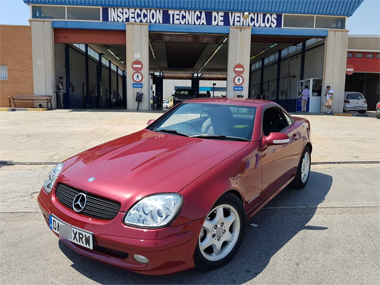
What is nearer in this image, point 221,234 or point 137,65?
point 221,234

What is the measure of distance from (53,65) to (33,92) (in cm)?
219

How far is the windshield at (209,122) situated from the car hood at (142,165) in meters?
0.22

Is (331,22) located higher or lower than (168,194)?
higher

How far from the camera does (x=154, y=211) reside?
217 cm

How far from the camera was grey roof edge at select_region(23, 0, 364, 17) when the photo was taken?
59.7ft

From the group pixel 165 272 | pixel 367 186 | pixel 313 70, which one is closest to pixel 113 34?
pixel 313 70

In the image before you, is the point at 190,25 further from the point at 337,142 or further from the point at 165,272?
the point at 165,272

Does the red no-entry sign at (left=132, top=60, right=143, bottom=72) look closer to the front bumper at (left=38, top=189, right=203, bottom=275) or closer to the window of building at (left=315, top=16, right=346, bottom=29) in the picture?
the window of building at (left=315, top=16, right=346, bottom=29)

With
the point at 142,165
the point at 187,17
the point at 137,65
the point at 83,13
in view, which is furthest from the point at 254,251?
the point at 83,13

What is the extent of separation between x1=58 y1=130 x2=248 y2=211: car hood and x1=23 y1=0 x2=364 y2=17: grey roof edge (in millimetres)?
17266

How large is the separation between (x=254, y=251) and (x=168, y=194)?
1239 millimetres

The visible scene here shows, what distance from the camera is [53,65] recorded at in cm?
1911

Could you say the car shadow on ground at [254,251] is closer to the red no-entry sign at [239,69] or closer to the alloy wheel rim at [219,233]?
the alloy wheel rim at [219,233]

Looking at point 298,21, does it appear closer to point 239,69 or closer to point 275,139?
point 239,69
